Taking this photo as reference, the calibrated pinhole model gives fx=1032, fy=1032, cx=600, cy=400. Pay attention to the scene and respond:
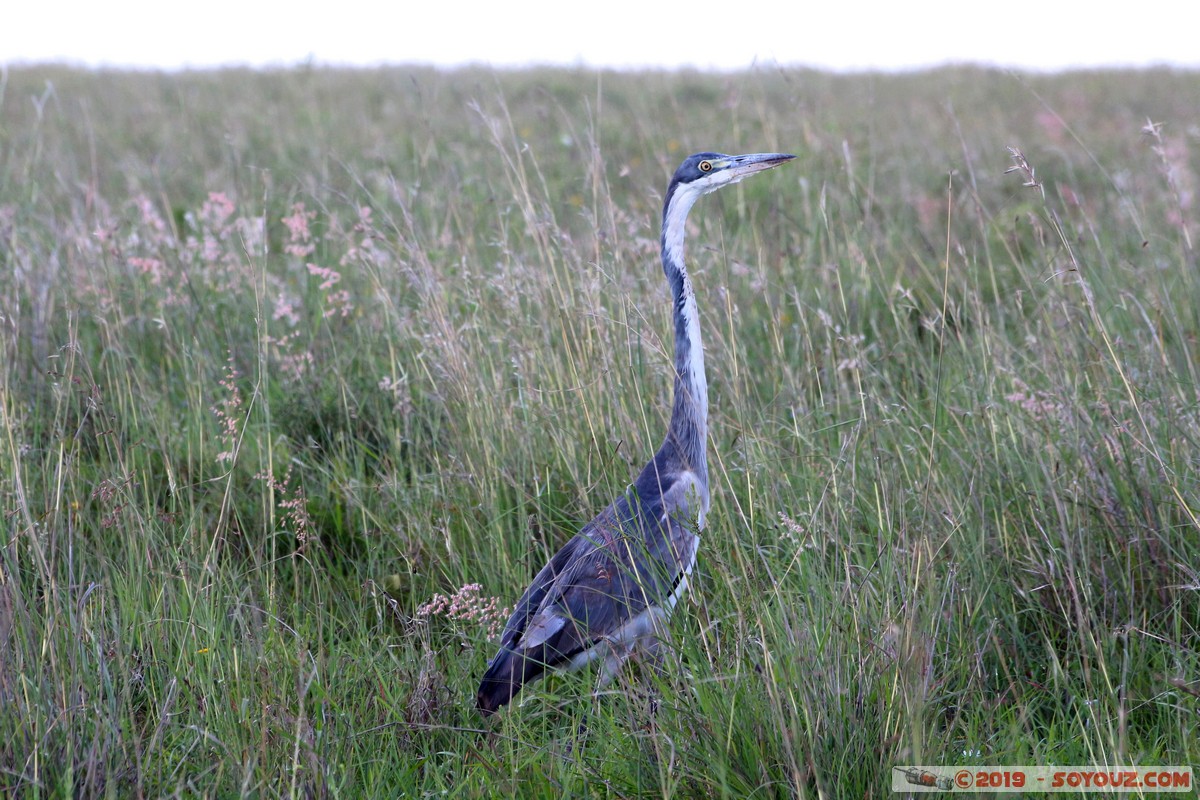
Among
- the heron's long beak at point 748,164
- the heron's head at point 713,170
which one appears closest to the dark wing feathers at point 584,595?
the heron's head at point 713,170

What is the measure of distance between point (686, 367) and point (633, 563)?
2.98 ft

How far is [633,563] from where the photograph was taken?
8.13ft

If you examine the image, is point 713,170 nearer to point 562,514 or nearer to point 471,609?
point 562,514

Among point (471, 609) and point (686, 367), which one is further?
point (686, 367)

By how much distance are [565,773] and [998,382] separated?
221cm

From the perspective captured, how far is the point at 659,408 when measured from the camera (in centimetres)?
378

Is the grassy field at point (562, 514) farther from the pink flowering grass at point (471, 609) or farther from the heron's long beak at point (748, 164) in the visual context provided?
the heron's long beak at point (748, 164)

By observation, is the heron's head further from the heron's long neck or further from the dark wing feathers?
the dark wing feathers

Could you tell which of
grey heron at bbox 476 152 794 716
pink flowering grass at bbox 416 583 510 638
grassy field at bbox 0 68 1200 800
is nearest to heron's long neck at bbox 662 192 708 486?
grey heron at bbox 476 152 794 716

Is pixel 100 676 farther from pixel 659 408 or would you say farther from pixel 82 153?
pixel 82 153

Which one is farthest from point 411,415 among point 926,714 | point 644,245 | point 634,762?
point 926,714

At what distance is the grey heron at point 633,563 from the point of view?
104 inches

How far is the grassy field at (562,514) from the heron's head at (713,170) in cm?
23

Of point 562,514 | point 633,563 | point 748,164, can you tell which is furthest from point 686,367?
point 633,563
